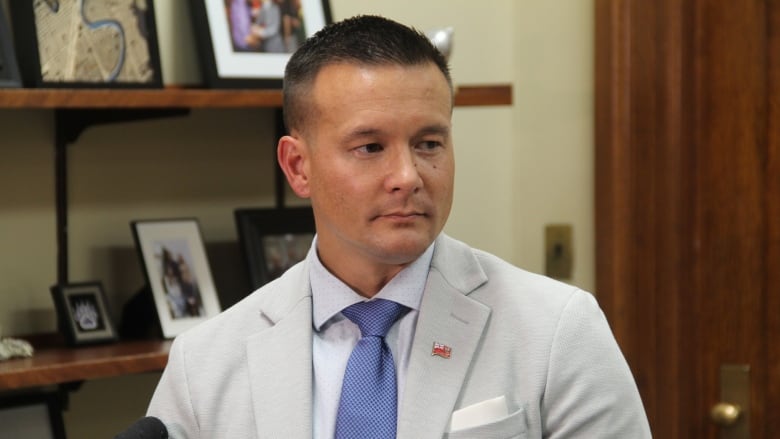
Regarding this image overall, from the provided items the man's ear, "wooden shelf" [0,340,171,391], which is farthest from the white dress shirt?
"wooden shelf" [0,340,171,391]

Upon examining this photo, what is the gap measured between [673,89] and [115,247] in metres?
1.18

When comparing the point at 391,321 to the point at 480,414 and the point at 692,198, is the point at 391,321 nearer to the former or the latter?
the point at 480,414

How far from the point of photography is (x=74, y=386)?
6.95 ft

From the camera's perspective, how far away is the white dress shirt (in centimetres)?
147

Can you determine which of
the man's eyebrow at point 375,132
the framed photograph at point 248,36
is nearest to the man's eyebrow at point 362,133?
the man's eyebrow at point 375,132

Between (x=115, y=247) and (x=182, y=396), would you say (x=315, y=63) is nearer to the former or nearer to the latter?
(x=182, y=396)

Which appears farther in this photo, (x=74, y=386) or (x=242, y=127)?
(x=242, y=127)

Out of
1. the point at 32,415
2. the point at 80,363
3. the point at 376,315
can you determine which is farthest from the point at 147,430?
the point at 32,415

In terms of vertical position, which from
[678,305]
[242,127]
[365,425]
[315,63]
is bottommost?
[678,305]

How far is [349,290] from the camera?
60.1 inches

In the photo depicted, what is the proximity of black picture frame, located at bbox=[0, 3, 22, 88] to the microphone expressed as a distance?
0.74 meters

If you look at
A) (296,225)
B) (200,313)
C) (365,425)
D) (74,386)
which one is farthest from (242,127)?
(365,425)

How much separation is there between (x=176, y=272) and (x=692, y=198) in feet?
3.59

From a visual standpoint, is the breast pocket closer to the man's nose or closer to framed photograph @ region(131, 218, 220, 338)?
the man's nose
